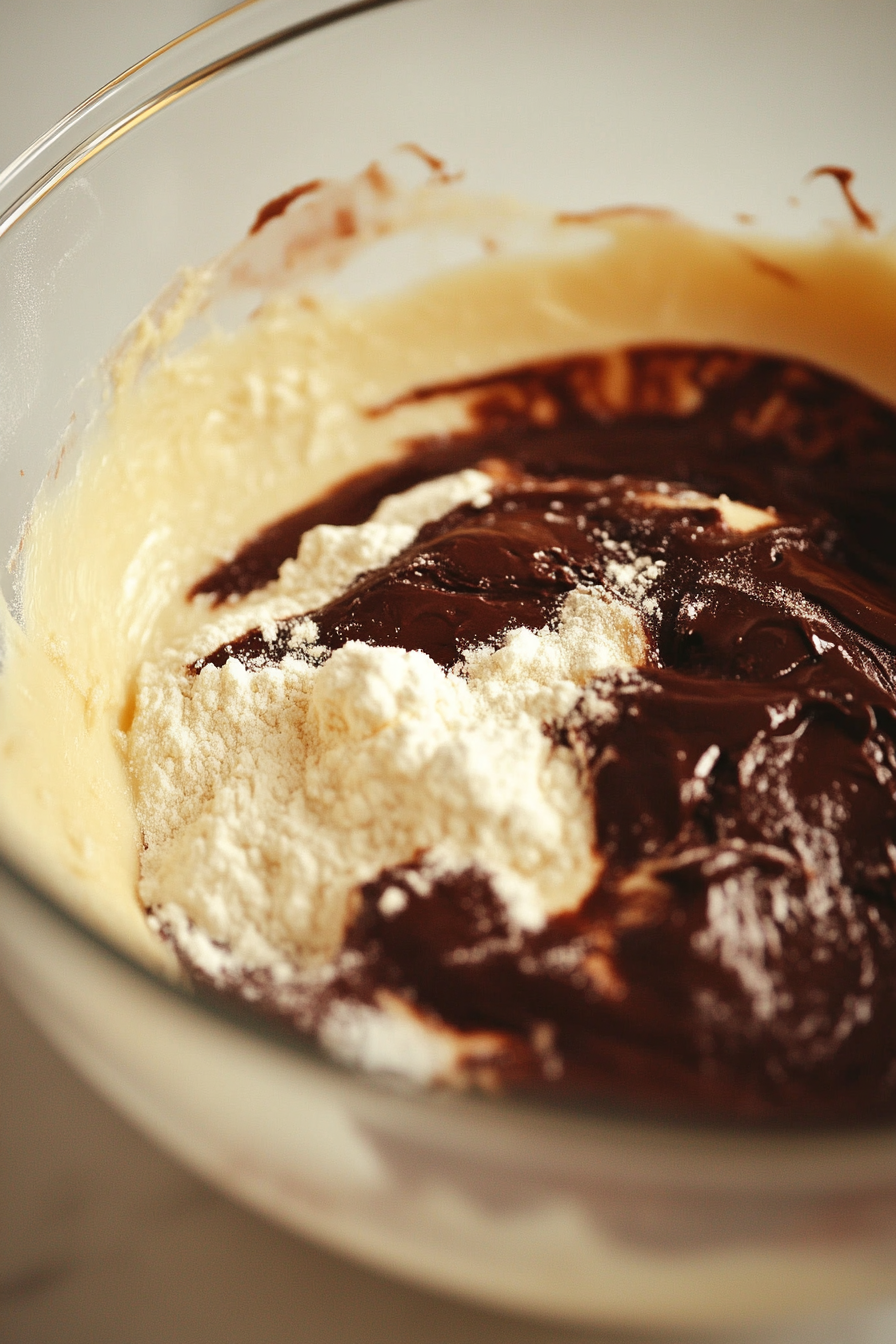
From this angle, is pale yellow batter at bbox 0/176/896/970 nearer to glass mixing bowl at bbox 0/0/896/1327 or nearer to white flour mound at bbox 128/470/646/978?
glass mixing bowl at bbox 0/0/896/1327

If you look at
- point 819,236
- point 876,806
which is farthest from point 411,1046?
point 819,236

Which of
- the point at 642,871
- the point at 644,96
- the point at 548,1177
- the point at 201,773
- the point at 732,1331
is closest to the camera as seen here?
the point at 548,1177

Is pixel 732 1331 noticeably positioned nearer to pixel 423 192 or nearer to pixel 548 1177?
pixel 548 1177

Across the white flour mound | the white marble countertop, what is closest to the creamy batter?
the white flour mound

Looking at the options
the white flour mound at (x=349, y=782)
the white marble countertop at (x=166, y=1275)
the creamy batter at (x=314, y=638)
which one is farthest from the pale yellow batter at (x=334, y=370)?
the white marble countertop at (x=166, y=1275)

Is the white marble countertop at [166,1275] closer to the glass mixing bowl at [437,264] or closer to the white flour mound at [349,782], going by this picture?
the glass mixing bowl at [437,264]

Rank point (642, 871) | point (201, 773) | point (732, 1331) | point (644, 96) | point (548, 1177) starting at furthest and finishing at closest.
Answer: point (644, 96)
point (201, 773)
point (642, 871)
point (732, 1331)
point (548, 1177)

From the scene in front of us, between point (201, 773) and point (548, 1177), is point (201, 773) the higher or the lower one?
the higher one
